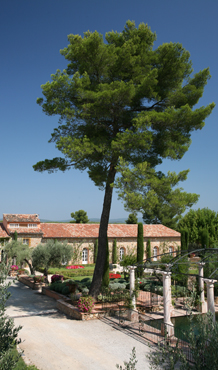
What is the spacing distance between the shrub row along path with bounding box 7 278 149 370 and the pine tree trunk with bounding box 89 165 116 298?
216 cm

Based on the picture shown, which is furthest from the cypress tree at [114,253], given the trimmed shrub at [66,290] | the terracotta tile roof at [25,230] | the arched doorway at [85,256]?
the trimmed shrub at [66,290]

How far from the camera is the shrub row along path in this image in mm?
9508

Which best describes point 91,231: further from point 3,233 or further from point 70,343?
point 70,343

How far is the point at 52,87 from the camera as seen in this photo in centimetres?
1494

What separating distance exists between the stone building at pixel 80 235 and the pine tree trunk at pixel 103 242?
51.2 ft

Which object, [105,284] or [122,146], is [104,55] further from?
[105,284]

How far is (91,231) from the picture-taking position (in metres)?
36.3

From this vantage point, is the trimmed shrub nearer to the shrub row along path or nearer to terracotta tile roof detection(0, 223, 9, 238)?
the shrub row along path

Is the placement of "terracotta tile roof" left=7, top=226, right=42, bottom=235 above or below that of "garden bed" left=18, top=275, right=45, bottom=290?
above

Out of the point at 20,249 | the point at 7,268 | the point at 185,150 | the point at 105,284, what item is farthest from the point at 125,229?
the point at 7,268

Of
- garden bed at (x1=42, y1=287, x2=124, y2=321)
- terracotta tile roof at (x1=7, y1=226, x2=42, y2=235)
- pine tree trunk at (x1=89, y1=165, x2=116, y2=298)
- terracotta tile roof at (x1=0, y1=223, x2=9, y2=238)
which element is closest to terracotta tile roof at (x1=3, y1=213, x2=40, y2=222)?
terracotta tile roof at (x1=7, y1=226, x2=42, y2=235)

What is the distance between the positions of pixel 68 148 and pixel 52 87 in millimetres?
3390

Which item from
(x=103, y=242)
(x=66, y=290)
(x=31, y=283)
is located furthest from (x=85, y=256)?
(x=103, y=242)

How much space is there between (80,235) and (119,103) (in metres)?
22.3
